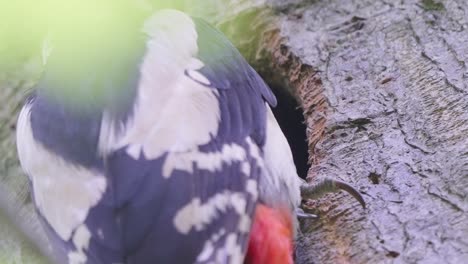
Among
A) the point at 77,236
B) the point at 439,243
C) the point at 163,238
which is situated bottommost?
the point at 77,236

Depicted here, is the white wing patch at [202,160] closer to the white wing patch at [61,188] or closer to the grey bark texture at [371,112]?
the white wing patch at [61,188]

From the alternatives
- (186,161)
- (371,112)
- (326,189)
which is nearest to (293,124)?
(371,112)

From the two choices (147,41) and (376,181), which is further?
(147,41)

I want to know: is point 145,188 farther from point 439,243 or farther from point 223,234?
point 439,243

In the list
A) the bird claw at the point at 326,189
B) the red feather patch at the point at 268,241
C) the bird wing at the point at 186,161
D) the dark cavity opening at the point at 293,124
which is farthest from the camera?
the dark cavity opening at the point at 293,124

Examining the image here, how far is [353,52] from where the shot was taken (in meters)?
2.11

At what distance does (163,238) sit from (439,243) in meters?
0.49

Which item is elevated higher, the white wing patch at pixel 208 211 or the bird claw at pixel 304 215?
the white wing patch at pixel 208 211

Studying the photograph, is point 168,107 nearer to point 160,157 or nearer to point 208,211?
point 160,157

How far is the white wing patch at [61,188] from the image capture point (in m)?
1.50

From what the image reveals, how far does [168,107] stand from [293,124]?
86cm

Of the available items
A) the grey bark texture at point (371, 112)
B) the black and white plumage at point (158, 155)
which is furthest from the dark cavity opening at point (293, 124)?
the black and white plumage at point (158, 155)

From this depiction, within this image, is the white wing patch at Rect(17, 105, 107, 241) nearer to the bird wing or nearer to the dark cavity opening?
the bird wing

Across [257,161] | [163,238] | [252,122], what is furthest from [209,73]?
[163,238]
